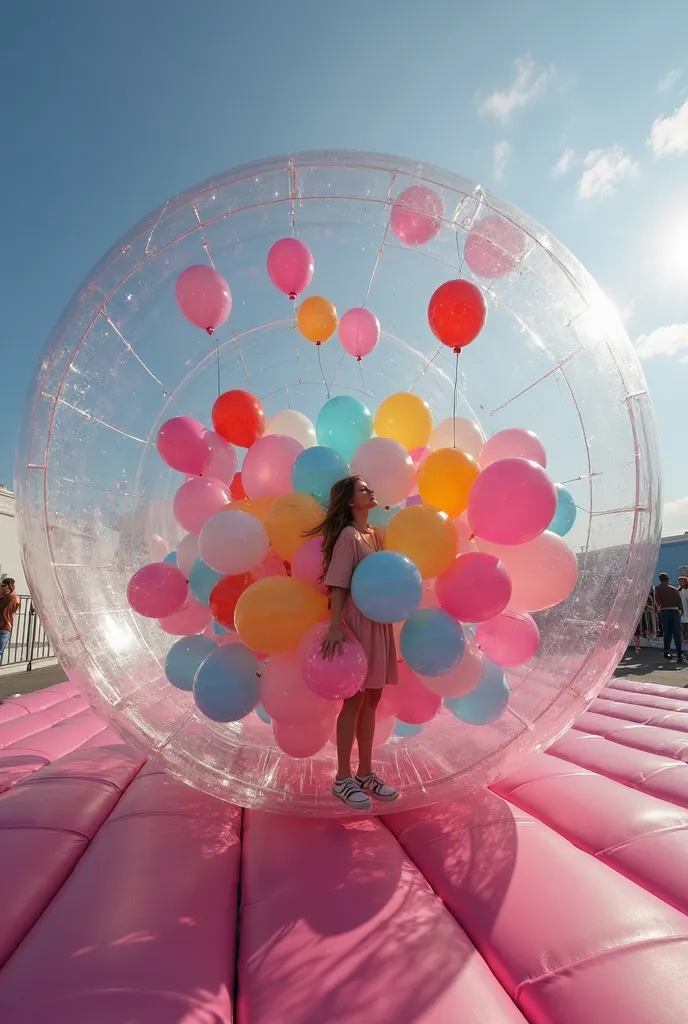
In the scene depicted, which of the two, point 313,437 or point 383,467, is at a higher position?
point 313,437

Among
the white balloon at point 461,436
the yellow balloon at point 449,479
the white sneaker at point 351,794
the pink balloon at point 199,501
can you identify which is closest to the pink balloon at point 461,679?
the white sneaker at point 351,794

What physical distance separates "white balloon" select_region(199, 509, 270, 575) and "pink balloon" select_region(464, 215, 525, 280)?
1.62m

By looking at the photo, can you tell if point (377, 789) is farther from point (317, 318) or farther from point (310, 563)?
point (317, 318)

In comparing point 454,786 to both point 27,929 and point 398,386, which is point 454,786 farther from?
point 398,386

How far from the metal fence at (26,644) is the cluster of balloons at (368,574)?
6668mm

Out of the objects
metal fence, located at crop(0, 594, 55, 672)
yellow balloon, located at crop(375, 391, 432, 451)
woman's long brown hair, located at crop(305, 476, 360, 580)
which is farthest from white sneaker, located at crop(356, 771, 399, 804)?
metal fence, located at crop(0, 594, 55, 672)

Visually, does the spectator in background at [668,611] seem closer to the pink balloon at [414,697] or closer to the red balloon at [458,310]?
the red balloon at [458,310]

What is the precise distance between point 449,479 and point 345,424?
1.98 ft

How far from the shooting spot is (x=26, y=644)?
9.48m

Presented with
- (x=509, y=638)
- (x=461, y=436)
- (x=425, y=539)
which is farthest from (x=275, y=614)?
(x=461, y=436)

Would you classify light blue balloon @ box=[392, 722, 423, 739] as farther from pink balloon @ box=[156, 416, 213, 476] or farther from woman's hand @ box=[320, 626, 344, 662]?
pink balloon @ box=[156, 416, 213, 476]

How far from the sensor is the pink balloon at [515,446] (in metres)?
2.38

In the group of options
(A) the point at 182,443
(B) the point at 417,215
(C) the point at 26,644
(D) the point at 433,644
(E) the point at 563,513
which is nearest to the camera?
(D) the point at 433,644

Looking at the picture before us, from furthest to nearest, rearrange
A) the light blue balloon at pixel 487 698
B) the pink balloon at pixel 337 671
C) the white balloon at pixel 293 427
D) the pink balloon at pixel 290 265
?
1. the white balloon at pixel 293 427
2. the pink balloon at pixel 290 265
3. the light blue balloon at pixel 487 698
4. the pink balloon at pixel 337 671
